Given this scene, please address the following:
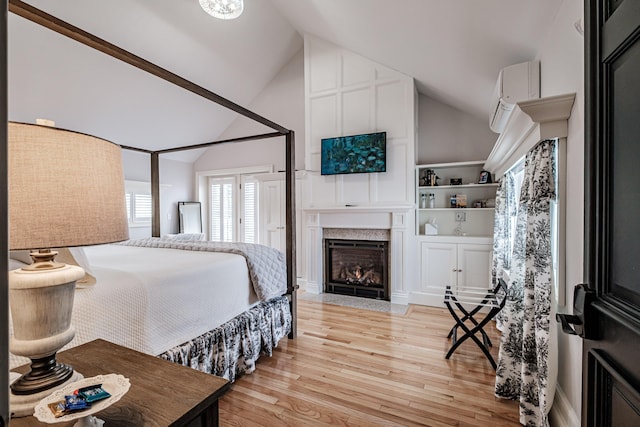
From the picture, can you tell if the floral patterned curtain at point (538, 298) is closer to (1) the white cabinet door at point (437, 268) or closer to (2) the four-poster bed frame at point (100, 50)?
(2) the four-poster bed frame at point (100, 50)

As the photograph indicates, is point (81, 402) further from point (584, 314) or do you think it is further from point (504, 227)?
point (504, 227)

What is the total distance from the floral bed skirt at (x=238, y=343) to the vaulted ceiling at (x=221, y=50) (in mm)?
2649

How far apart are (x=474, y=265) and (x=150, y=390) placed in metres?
3.60

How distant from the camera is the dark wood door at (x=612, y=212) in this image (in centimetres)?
61

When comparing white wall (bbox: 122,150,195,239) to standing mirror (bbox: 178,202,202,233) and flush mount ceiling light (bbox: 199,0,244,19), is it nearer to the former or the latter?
standing mirror (bbox: 178,202,202,233)

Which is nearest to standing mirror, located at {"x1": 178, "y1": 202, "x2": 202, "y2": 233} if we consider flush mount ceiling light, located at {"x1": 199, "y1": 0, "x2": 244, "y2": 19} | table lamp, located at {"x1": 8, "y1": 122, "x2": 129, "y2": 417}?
flush mount ceiling light, located at {"x1": 199, "y1": 0, "x2": 244, "y2": 19}

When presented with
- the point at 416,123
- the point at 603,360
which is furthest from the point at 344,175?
the point at 603,360

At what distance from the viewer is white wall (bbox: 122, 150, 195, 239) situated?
5.26 meters

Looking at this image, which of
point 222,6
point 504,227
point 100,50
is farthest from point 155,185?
point 504,227

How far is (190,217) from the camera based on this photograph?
614 centimetres

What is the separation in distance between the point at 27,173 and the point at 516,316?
2382mm

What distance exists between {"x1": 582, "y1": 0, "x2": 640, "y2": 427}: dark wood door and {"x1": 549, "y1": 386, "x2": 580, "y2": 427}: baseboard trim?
92 cm

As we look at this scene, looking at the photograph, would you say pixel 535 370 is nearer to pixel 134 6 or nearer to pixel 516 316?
pixel 516 316

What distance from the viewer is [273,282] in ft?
8.28
